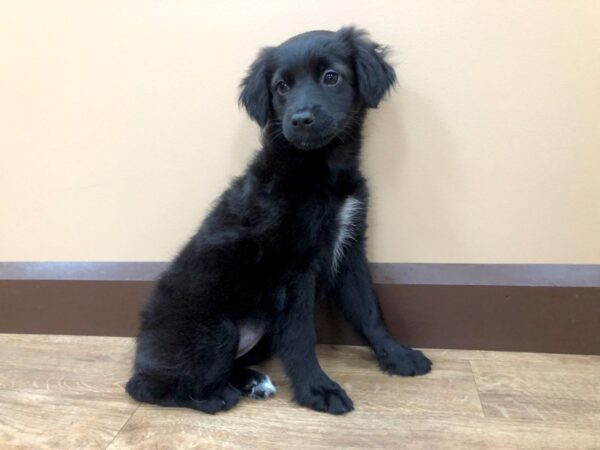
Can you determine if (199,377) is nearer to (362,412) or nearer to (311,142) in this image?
(362,412)

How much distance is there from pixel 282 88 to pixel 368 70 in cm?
22

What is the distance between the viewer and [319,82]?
1316mm

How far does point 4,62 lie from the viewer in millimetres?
1708

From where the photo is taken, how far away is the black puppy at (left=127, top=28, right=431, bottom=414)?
1.32 meters

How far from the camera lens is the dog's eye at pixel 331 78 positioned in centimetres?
131

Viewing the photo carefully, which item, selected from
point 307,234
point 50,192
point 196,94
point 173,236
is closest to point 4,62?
point 50,192

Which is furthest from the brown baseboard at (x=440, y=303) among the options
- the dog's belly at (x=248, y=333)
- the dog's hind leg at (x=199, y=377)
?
the dog's hind leg at (x=199, y=377)

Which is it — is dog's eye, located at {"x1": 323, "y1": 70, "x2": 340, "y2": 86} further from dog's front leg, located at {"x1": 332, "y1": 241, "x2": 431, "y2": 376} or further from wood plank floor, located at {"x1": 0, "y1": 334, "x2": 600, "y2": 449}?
wood plank floor, located at {"x1": 0, "y1": 334, "x2": 600, "y2": 449}

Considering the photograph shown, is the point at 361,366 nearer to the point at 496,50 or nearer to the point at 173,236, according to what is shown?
the point at 173,236

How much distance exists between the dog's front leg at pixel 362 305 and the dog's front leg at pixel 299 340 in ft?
0.63

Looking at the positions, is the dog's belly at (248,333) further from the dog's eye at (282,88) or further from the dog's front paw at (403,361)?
the dog's eye at (282,88)

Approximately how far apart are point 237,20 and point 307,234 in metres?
0.68

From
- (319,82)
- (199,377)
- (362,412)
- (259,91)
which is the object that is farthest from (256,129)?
(362,412)

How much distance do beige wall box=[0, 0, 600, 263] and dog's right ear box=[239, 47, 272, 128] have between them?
0.18 meters
